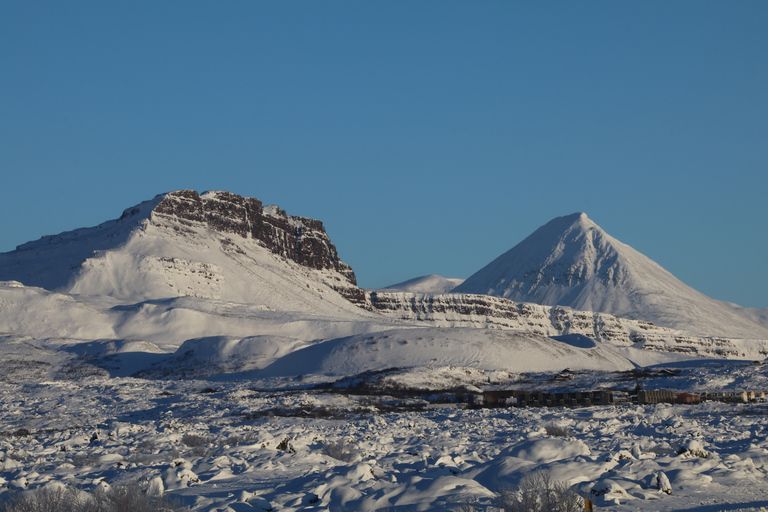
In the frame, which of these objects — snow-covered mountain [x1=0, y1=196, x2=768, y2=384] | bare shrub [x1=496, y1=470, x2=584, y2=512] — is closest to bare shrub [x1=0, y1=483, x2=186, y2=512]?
bare shrub [x1=496, y1=470, x2=584, y2=512]

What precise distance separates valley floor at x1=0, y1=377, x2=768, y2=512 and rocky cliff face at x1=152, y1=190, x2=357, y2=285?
12022 centimetres

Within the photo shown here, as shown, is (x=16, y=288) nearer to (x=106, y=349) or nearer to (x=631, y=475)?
(x=106, y=349)

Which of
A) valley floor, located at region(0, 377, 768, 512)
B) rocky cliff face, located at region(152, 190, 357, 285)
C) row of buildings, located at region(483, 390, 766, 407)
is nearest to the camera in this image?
valley floor, located at region(0, 377, 768, 512)

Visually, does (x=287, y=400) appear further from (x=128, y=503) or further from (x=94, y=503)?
(x=128, y=503)

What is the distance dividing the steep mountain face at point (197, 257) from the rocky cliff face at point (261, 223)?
228mm

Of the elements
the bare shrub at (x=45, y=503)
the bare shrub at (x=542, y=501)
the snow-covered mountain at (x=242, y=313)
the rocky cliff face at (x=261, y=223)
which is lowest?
the bare shrub at (x=45, y=503)

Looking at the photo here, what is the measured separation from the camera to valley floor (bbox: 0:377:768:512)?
9125 mm

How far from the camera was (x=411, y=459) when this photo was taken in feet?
44.4

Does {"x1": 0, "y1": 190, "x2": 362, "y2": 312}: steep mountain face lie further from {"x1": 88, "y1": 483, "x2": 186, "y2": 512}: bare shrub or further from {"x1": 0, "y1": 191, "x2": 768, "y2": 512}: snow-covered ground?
{"x1": 88, "y1": 483, "x2": 186, "y2": 512}: bare shrub

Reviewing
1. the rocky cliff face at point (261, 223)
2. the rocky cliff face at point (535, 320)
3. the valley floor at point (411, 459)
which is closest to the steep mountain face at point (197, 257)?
the rocky cliff face at point (261, 223)

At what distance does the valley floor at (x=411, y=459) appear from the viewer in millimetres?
9125

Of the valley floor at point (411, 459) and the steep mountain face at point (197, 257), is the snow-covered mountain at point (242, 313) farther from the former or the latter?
the valley floor at point (411, 459)

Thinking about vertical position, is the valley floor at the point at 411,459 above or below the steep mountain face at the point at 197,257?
below

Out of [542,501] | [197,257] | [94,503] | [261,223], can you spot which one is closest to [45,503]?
[94,503]
